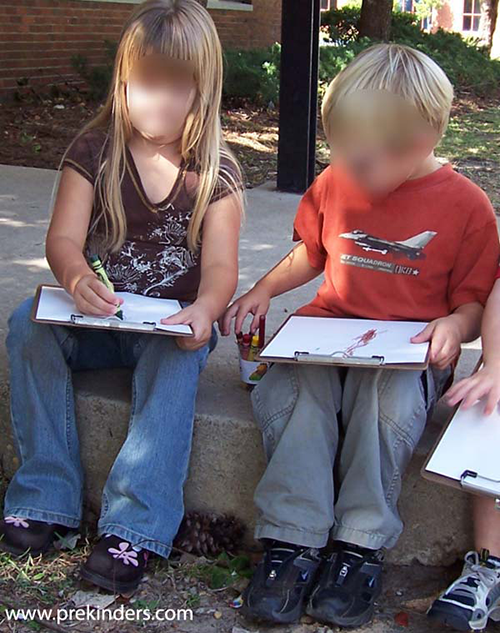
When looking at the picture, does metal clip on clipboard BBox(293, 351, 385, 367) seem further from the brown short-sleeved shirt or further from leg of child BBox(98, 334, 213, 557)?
the brown short-sleeved shirt

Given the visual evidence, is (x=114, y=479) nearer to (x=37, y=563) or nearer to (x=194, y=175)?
(x=37, y=563)

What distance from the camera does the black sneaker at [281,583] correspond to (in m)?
1.95

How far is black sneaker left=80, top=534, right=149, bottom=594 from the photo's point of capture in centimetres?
206

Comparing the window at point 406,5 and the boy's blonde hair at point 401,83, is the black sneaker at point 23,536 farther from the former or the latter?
the window at point 406,5

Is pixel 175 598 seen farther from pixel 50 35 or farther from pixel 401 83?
pixel 50 35

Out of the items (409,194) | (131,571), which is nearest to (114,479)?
(131,571)

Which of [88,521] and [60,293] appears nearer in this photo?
[60,293]

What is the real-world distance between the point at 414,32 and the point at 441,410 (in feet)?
49.5

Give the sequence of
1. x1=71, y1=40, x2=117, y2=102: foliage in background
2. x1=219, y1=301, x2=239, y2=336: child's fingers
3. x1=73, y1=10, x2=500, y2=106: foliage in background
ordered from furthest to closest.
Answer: x1=71, y1=40, x2=117, y2=102: foliage in background
x1=73, y1=10, x2=500, y2=106: foliage in background
x1=219, y1=301, x2=239, y2=336: child's fingers

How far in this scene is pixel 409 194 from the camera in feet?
7.14

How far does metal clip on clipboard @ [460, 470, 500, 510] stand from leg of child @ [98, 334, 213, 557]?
72 cm

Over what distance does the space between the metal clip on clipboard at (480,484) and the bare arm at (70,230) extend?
1.02 m

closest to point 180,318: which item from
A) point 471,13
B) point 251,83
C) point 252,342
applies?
point 252,342

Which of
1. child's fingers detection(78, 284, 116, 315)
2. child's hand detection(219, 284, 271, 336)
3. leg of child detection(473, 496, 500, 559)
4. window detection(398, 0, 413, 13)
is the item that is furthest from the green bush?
window detection(398, 0, 413, 13)
